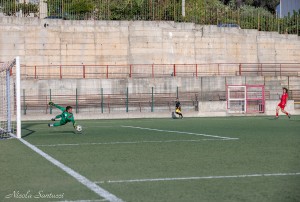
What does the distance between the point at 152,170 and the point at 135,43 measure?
112ft

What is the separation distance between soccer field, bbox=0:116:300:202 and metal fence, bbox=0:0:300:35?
32470mm

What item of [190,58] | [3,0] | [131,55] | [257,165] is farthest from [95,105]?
[257,165]

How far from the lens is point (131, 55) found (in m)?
43.6

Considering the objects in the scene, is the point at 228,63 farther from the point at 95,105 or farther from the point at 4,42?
the point at 4,42

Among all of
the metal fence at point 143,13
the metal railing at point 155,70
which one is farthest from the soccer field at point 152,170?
the metal fence at point 143,13

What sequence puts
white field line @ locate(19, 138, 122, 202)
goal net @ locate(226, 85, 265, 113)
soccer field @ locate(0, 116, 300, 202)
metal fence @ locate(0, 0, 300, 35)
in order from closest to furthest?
white field line @ locate(19, 138, 122, 202) < soccer field @ locate(0, 116, 300, 202) < goal net @ locate(226, 85, 265, 113) < metal fence @ locate(0, 0, 300, 35)

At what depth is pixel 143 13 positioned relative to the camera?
160ft

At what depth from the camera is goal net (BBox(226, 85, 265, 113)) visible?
128 feet

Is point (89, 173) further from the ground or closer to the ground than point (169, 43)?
closer to the ground

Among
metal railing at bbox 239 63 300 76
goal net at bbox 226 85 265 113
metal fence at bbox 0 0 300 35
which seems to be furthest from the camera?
metal fence at bbox 0 0 300 35

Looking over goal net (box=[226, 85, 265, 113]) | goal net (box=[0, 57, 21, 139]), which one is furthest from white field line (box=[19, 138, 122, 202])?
goal net (box=[226, 85, 265, 113])

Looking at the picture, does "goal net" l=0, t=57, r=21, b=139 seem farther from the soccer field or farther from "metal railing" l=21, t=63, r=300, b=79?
"metal railing" l=21, t=63, r=300, b=79

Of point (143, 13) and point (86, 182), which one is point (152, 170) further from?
point (143, 13)

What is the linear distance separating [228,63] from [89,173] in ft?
120
